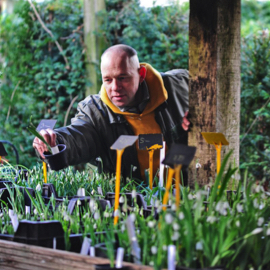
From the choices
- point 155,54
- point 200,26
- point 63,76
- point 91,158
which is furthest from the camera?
point 63,76

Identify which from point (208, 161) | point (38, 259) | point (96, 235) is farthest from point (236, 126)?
point (38, 259)

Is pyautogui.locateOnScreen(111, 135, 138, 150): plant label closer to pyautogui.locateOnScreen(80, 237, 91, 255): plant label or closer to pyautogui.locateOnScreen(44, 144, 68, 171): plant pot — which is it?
pyautogui.locateOnScreen(80, 237, 91, 255): plant label

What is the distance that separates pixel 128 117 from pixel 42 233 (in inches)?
66.5

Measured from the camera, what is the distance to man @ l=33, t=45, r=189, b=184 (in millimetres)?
2812

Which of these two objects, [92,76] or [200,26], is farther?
[92,76]

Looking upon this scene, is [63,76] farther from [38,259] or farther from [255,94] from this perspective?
[38,259]

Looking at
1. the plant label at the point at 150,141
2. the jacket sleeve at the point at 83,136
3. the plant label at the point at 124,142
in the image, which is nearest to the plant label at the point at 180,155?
the plant label at the point at 124,142

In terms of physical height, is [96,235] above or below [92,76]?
below

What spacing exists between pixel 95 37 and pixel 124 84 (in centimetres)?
336

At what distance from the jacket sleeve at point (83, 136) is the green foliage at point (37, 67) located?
10.0ft

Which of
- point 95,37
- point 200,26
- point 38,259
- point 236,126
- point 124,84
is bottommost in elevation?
point 38,259

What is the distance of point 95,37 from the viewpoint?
5992 mm

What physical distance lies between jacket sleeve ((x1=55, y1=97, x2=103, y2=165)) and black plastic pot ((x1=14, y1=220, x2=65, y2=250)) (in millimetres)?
1146

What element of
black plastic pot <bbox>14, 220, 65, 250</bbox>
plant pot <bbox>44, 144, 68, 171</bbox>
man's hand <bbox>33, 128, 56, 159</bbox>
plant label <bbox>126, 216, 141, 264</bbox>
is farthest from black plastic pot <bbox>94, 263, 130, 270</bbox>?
man's hand <bbox>33, 128, 56, 159</bbox>
